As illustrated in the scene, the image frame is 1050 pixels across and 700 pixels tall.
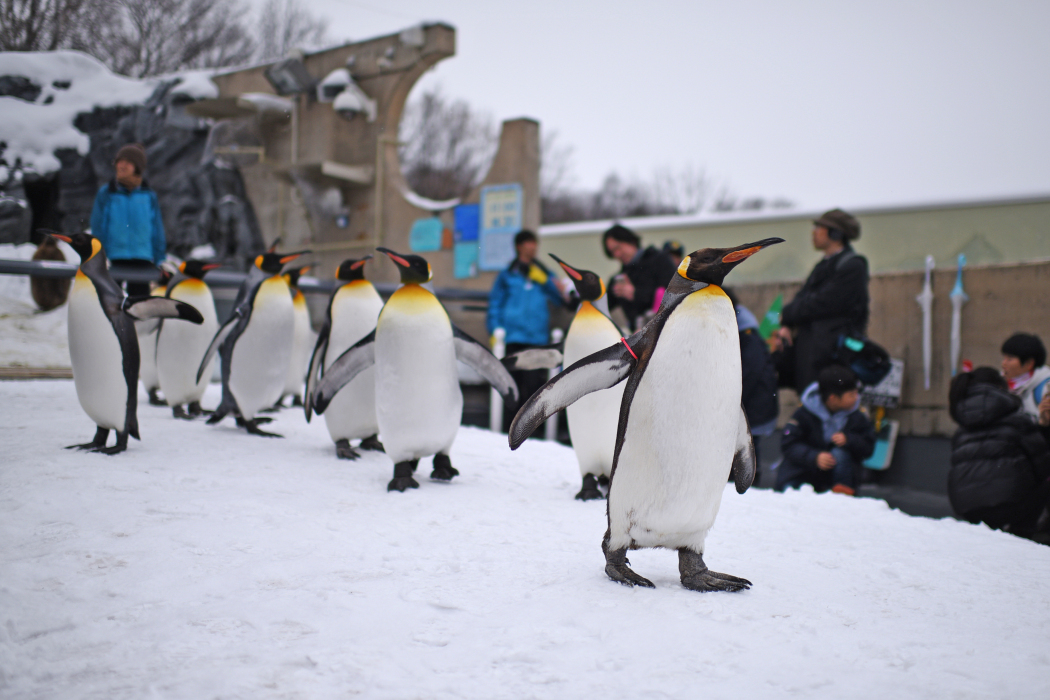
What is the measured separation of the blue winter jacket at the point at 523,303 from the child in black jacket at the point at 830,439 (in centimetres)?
233

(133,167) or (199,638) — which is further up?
(133,167)

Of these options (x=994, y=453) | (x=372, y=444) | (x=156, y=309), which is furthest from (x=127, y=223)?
(x=994, y=453)

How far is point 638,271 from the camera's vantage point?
16.6 feet

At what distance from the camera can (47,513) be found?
7.89ft

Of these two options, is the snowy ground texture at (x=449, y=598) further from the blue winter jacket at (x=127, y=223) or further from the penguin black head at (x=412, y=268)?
the blue winter jacket at (x=127, y=223)

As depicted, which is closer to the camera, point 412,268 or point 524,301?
point 412,268

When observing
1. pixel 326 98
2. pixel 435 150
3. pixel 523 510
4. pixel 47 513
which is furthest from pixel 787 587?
pixel 435 150

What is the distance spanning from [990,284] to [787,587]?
14.7 feet

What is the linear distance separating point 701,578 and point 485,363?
161 centimetres

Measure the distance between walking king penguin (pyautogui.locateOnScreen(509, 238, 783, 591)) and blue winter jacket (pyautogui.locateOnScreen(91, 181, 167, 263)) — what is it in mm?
3906

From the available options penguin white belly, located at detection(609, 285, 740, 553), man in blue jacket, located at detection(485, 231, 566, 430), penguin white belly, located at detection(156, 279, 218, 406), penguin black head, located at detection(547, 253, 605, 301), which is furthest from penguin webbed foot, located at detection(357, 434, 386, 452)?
penguin white belly, located at detection(609, 285, 740, 553)

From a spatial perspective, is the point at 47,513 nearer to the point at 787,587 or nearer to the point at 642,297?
the point at 787,587

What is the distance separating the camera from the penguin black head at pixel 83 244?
10.9ft

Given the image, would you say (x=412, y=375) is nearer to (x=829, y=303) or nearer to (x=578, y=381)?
(x=578, y=381)
